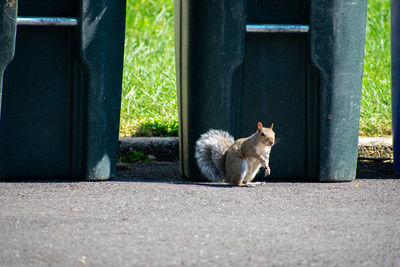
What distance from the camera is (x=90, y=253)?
295 cm

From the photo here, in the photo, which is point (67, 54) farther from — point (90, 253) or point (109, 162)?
point (90, 253)

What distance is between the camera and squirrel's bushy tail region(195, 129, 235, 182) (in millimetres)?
4695

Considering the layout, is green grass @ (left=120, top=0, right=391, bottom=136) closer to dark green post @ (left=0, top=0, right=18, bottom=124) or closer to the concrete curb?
the concrete curb

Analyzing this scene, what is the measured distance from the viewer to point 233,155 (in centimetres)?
475

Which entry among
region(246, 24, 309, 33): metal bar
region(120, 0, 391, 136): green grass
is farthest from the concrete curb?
region(246, 24, 309, 33): metal bar

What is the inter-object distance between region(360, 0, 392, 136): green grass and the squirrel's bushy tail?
5.96 ft

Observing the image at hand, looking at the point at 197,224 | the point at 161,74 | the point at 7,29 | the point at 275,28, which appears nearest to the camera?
the point at 197,224

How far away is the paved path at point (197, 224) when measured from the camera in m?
2.92

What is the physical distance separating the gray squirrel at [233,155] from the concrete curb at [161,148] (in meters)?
0.91

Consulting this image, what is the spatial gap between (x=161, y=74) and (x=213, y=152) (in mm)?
2613

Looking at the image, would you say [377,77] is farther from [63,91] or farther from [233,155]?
[63,91]

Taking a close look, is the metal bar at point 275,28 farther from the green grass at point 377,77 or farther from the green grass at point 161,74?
the green grass at point 377,77

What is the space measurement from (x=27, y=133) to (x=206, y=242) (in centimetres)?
200

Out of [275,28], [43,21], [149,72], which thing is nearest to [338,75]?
[275,28]
